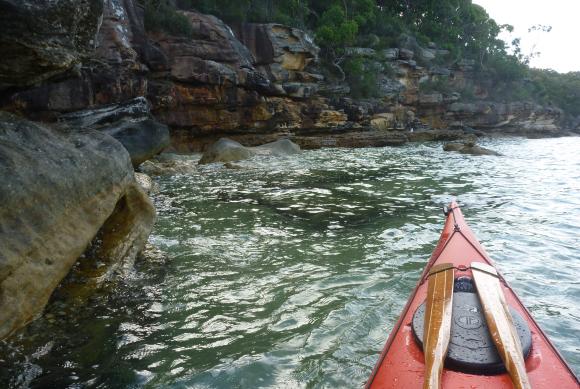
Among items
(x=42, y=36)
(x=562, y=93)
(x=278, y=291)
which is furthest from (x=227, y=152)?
(x=562, y=93)

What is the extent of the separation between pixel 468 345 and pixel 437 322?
0.22m

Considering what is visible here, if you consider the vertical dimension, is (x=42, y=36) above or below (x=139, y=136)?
above

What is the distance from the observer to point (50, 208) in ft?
9.64

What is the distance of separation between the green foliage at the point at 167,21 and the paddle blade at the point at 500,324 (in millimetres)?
17134

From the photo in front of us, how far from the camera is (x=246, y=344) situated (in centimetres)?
296

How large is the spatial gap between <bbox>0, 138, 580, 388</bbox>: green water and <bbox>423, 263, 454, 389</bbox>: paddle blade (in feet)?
1.98

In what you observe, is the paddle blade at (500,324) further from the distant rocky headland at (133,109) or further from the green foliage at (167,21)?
the green foliage at (167,21)

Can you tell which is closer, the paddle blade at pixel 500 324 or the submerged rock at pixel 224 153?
the paddle blade at pixel 500 324

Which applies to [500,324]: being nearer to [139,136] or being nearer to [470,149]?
[139,136]

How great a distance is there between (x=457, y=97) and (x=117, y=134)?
31.1 m

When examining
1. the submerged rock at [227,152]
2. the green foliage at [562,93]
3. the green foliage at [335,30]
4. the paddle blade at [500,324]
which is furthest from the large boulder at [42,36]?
the green foliage at [562,93]

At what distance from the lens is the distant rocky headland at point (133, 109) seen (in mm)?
2877

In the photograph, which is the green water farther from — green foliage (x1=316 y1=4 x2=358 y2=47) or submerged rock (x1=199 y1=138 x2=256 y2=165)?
green foliage (x1=316 y1=4 x2=358 y2=47)

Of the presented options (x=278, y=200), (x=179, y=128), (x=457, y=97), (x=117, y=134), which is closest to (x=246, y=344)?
(x=278, y=200)
